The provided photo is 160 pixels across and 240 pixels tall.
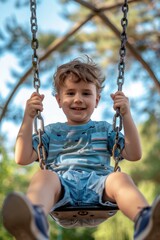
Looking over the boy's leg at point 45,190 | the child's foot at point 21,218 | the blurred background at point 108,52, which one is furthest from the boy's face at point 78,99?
the blurred background at point 108,52

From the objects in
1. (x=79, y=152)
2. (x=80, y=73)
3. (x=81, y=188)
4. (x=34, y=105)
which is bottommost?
(x=81, y=188)

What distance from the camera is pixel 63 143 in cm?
274

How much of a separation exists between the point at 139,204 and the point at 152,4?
8.74 meters

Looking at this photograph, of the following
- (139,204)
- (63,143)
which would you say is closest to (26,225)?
(139,204)

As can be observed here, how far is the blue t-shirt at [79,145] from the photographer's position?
2.63 meters

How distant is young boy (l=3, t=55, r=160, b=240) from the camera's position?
2178 millimetres

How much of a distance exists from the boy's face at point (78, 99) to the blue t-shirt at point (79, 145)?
0.06m

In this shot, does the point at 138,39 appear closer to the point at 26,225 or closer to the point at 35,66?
the point at 35,66

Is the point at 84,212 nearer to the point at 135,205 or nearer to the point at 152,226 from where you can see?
the point at 135,205

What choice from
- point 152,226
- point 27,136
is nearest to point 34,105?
point 27,136

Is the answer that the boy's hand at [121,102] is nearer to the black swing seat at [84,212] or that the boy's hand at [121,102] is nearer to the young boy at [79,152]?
the young boy at [79,152]

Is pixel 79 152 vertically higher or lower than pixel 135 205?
higher

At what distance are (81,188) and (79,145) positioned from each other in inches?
11.1

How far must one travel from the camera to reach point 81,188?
249cm
